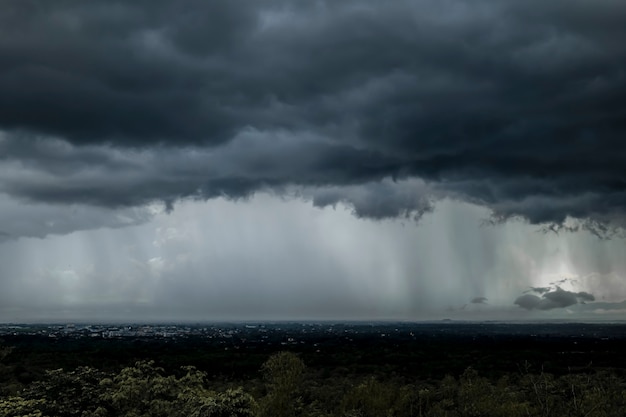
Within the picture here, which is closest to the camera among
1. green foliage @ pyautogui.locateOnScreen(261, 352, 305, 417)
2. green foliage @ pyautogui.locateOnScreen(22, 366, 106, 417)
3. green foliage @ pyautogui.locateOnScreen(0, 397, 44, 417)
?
green foliage @ pyautogui.locateOnScreen(0, 397, 44, 417)

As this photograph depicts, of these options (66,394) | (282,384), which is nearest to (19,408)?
(66,394)

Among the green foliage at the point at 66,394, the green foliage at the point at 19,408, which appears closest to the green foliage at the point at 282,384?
the green foliage at the point at 66,394

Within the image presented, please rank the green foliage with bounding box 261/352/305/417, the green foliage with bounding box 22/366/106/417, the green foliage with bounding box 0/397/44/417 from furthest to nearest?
the green foliage with bounding box 261/352/305/417
the green foliage with bounding box 22/366/106/417
the green foliage with bounding box 0/397/44/417

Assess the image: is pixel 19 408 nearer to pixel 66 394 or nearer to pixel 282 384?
pixel 66 394

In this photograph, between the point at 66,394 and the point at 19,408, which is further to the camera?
the point at 66,394

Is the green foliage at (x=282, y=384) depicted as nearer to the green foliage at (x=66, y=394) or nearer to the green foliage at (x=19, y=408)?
the green foliage at (x=66, y=394)

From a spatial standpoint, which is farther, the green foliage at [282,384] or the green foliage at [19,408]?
the green foliage at [282,384]

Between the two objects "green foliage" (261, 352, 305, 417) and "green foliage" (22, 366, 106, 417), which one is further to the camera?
"green foliage" (261, 352, 305, 417)

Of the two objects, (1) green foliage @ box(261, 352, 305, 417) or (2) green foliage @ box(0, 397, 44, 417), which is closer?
(2) green foliage @ box(0, 397, 44, 417)

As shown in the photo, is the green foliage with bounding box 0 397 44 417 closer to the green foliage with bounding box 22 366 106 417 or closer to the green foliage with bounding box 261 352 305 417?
the green foliage with bounding box 22 366 106 417

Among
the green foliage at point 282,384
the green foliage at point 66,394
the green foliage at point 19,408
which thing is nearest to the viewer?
the green foliage at point 19,408

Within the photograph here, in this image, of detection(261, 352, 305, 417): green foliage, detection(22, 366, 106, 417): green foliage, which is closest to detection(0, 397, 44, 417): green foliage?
detection(22, 366, 106, 417): green foliage
